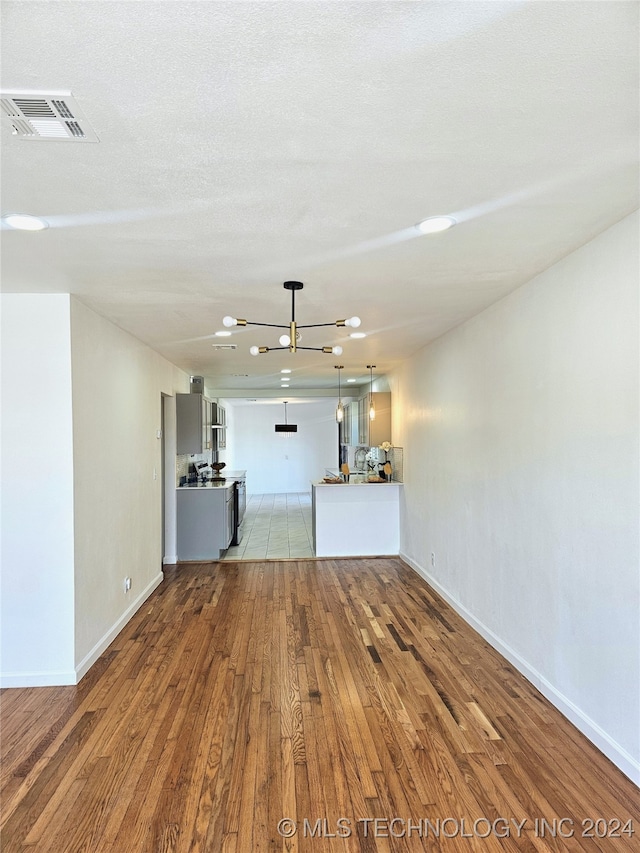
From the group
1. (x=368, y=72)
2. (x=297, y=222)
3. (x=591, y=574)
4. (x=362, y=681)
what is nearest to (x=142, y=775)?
(x=362, y=681)

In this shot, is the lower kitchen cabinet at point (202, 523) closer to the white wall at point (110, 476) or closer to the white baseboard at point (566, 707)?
the white wall at point (110, 476)

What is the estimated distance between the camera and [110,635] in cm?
407

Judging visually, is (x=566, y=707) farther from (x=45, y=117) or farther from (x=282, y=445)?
(x=282, y=445)

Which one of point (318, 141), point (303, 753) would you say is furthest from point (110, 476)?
point (318, 141)

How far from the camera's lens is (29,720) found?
2953mm

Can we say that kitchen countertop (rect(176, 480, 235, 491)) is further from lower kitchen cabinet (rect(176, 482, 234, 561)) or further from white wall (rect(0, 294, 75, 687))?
white wall (rect(0, 294, 75, 687))

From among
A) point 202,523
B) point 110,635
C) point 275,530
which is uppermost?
point 202,523

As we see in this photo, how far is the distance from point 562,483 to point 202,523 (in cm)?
499

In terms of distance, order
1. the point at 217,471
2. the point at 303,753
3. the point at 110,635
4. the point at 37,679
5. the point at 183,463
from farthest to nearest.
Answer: the point at 217,471, the point at 183,463, the point at 110,635, the point at 37,679, the point at 303,753

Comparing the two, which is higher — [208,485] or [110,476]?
[110,476]

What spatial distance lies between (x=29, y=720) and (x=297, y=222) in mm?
3141

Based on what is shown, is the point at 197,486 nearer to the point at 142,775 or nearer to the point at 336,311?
the point at 336,311

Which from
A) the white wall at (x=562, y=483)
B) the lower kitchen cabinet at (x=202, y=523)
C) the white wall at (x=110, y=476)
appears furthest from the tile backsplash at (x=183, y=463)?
the white wall at (x=562, y=483)

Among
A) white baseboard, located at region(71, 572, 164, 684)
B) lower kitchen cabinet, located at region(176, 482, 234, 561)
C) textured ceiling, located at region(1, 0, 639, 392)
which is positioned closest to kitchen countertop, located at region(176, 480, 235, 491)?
lower kitchen cabinet, located at region(176, 482, 234, 561)
